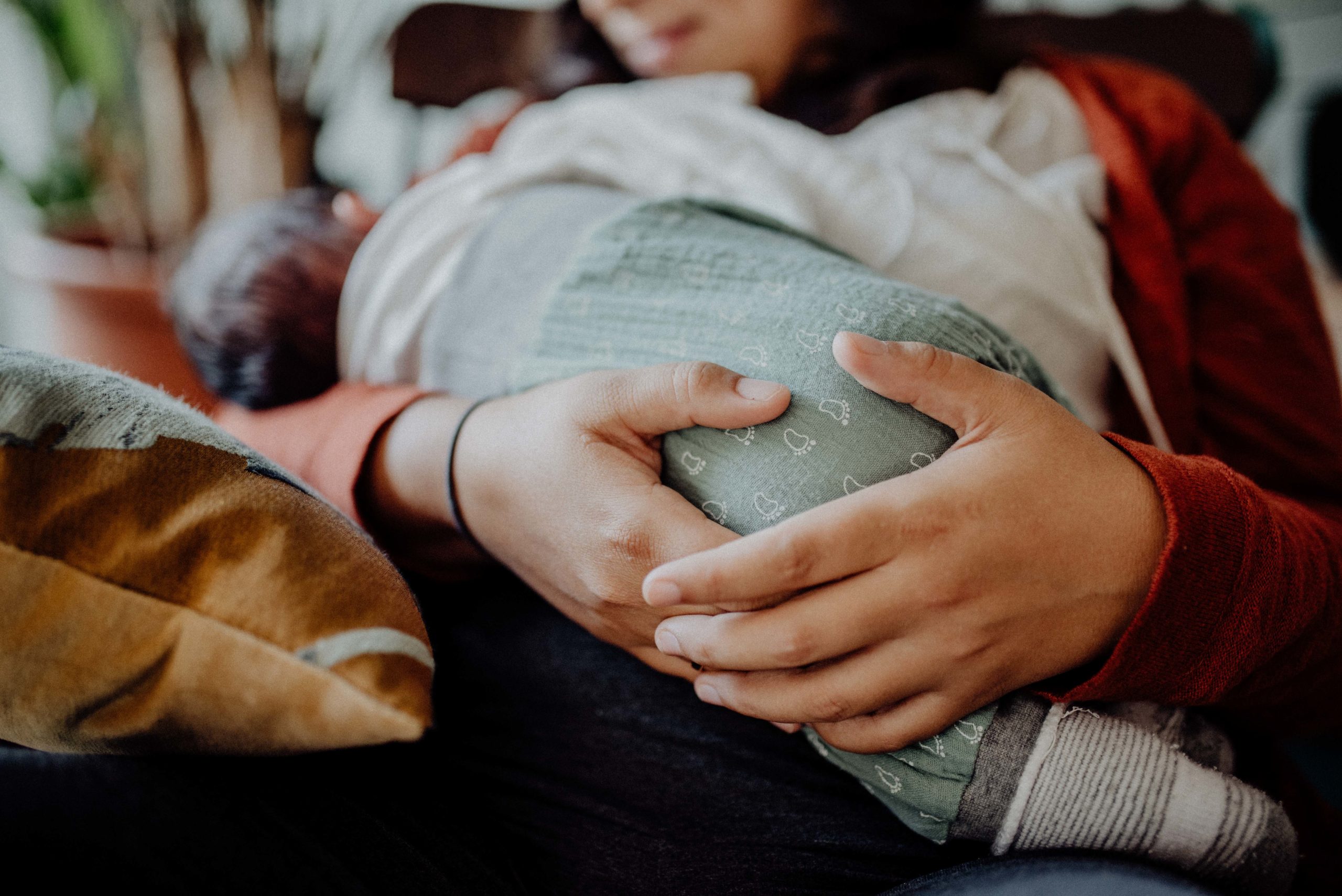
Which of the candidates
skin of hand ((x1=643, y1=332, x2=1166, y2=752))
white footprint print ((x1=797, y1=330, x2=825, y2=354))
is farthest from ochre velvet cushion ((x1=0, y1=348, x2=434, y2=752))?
white footprint print ((x1=797, y1=330, x2=825, y2=354))

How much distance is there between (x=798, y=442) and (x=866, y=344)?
2.3 inches

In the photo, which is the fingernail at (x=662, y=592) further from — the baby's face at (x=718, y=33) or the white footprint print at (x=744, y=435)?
the baby's face at (x=718, y=33)

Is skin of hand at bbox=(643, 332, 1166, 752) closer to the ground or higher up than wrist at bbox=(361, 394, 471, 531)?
higher up

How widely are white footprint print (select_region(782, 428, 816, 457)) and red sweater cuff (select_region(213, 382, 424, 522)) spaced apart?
0.99 feet

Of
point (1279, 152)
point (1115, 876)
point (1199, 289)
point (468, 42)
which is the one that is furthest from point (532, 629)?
point (1279, 152)

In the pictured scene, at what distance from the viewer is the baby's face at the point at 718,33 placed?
87 centimetres

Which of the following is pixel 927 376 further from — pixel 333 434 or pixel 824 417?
pixel 333 434

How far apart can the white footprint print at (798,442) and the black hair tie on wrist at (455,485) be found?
21cm

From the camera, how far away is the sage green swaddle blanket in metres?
0.39

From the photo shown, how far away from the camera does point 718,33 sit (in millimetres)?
881

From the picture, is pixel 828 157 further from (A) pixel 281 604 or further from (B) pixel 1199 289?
(A) pixel 281 604

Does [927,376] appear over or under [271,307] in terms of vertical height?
over

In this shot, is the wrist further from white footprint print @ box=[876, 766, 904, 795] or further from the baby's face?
the baby's face

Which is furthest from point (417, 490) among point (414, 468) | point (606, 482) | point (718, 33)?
point (718, 33)
